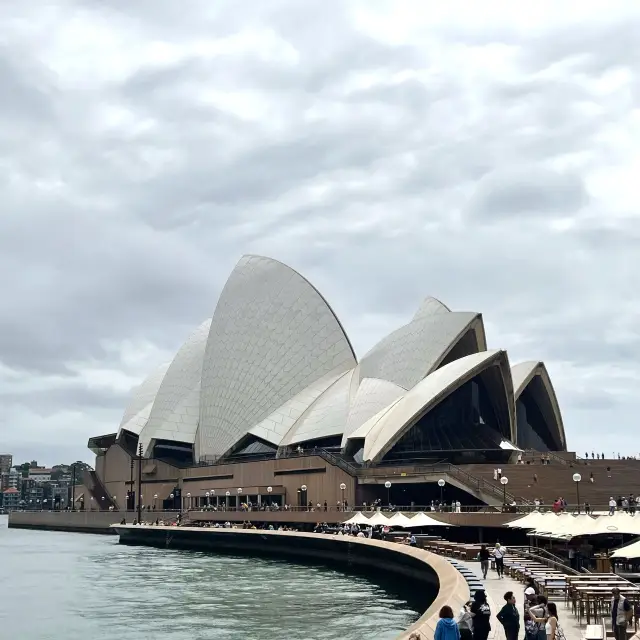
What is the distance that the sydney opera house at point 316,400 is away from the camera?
163 feet

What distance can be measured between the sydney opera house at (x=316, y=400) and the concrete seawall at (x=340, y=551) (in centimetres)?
730

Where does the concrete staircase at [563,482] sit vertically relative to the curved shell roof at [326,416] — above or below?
below

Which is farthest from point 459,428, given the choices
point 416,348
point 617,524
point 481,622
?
point 481,622

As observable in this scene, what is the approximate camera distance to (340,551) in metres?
32.9

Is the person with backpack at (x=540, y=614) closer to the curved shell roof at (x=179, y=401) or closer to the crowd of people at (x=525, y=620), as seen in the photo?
the crowd of people at (x=525, y=620)

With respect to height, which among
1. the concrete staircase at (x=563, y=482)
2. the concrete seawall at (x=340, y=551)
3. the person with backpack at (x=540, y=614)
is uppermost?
the concrete staircase at (x=563, y=482)

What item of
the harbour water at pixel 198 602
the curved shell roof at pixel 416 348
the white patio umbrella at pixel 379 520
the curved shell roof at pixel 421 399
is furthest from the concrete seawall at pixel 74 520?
the white patio umbrella at pixel 379 520

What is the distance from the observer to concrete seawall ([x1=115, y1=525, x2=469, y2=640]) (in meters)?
15.3

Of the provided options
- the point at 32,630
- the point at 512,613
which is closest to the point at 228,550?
the point at 32,630

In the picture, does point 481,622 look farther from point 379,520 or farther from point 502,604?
point 379,520

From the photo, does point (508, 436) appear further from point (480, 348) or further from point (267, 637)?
point (267, 637)

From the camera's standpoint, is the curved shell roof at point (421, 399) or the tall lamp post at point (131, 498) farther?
the tall lamp post at point (131, 498)

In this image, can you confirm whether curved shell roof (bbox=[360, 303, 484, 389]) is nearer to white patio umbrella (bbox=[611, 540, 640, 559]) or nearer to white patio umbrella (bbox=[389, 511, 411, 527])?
white patio umbrella (bbox=[389, 511, 411, 527])

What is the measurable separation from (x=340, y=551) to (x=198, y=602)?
9.89m
